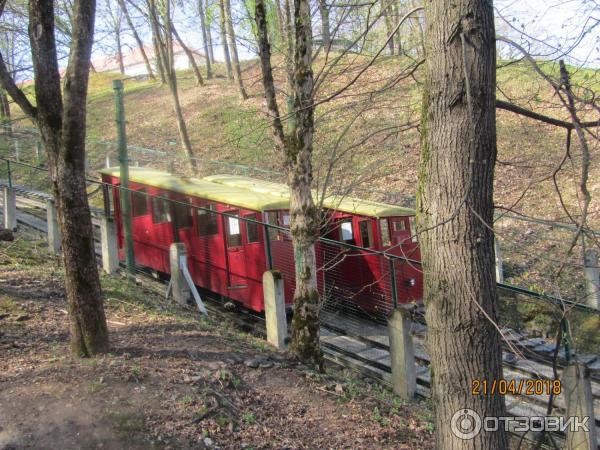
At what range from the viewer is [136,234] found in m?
14.5

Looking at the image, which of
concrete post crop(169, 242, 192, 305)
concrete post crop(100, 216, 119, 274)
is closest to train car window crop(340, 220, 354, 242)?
concrete post crop(169, 242, 192, 305)

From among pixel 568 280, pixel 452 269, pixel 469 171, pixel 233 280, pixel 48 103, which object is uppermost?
pixel 48 103

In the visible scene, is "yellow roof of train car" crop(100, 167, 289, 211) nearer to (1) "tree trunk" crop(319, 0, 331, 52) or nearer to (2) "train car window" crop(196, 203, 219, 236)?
(2) "train car window" crop(196, 203, 219, 236)

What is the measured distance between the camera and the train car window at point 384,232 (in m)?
12.5

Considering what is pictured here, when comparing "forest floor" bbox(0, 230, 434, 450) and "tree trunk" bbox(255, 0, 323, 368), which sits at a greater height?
"tree trunk" bbox(255, 0, 323, 368)

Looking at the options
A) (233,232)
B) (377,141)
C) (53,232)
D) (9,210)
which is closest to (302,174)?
(233,232)

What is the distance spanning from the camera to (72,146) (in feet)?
20.4

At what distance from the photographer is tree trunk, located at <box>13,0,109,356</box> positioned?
6199 millimetres

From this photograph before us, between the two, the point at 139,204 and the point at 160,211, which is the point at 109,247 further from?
the point at 139,204

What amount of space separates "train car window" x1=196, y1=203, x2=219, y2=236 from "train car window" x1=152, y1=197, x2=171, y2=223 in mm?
1035

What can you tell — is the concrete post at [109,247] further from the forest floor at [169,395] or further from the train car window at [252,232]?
the forest floor at [169,395]

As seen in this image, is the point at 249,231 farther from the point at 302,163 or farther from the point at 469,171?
the point at 469,171

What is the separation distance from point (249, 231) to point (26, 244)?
4.74 meters

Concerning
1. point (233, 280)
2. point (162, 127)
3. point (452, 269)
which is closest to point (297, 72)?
point (452, 269)
